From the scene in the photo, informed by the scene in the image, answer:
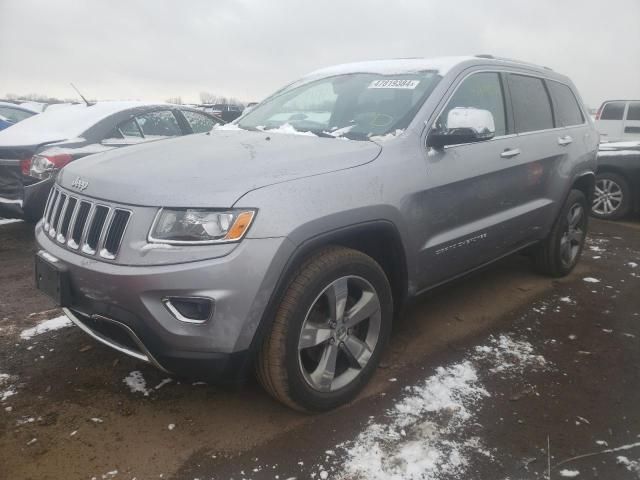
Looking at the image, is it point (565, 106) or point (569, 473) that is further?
point (565, 106)

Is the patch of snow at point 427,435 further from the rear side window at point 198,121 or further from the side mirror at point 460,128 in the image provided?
the rear side window at point 198,121

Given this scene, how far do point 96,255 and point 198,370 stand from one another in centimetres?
64

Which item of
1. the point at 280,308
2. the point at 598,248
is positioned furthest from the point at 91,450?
the point at 598,248

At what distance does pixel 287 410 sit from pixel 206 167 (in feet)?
4.13

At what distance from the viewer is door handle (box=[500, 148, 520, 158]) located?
3.22 meters

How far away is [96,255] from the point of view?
80.8 inches

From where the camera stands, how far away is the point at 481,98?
3211mm

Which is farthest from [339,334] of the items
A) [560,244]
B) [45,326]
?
→ [560,244]

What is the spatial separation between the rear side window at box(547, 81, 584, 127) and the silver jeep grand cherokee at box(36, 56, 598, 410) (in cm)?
79

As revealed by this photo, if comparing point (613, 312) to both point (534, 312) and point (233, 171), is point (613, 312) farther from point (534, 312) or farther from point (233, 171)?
point (233, 171)

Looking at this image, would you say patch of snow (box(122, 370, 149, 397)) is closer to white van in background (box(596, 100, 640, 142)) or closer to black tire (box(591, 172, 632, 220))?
black tire (box(591, 172, 632, 220))

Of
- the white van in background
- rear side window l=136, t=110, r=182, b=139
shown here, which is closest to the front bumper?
rear side window l=136, t=110, r=182, b=139

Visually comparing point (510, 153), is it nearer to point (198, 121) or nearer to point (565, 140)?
point (565, 140)

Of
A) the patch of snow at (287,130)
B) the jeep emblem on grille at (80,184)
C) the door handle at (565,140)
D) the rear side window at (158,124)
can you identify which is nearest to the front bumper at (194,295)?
the jeep emblem on grille at (80,184)
